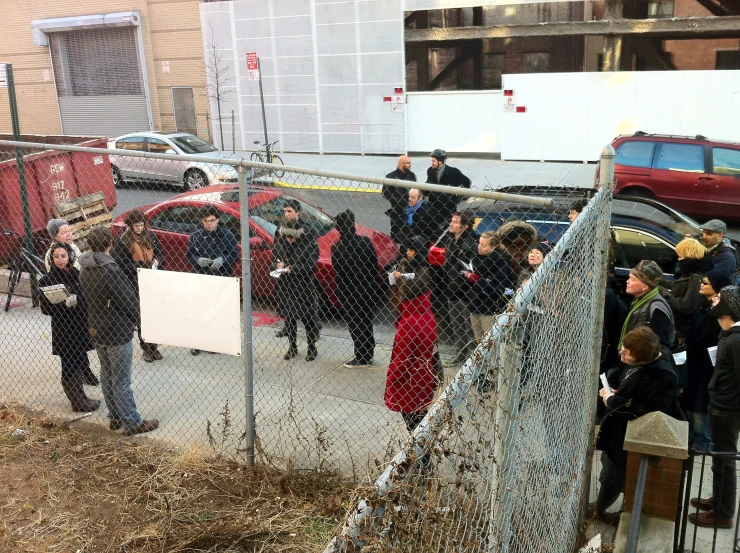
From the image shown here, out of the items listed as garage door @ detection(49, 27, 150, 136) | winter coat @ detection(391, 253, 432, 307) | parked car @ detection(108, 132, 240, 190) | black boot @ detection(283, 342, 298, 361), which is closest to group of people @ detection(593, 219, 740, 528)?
winter coat @ detection(391, 253, 432, 307)

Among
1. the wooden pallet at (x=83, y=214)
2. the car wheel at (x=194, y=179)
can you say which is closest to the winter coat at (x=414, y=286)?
the wooden pallet at (x=83, y=214)

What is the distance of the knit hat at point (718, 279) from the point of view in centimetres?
614

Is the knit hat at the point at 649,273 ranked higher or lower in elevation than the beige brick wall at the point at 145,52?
lower

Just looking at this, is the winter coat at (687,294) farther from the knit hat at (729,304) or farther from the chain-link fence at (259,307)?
the chain-link fence at (259,307)

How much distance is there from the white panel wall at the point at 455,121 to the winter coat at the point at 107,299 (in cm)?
1613

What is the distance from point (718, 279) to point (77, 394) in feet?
19.6

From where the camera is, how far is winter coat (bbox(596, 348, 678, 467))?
4977mm

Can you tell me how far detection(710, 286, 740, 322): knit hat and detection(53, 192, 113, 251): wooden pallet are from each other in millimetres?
7879

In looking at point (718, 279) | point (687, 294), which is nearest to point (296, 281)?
point (687, 294)

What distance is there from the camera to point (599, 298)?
4.66m

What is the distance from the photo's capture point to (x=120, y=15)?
2569 cm

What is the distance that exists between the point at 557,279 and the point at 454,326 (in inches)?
186

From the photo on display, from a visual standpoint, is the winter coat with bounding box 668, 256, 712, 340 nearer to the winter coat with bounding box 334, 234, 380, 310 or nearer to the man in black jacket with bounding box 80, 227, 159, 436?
the winter coat with bounding box 334, 234, 380, 310

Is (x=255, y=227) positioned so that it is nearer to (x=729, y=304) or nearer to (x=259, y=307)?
(x=259, y=307)
